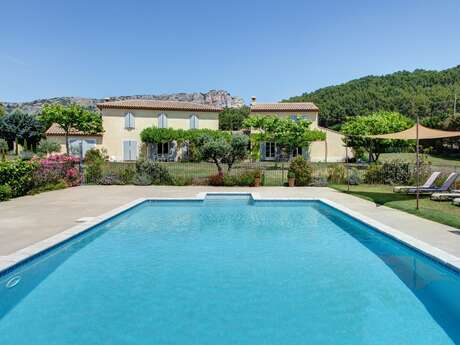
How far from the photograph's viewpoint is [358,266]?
20.7 feet

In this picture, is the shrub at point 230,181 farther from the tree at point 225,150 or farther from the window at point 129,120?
the window at point 129,120

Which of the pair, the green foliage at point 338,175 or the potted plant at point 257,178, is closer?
the potted plant at point 257,178

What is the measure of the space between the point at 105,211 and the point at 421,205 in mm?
9077

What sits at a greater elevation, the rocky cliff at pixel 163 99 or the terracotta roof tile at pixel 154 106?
the rocky cliff at pixel 163 99

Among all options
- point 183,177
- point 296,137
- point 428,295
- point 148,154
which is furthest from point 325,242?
point 148,154

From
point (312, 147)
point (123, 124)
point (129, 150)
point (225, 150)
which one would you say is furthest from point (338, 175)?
point (123, 124)

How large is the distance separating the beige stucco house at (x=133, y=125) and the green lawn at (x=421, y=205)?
74.2 feet

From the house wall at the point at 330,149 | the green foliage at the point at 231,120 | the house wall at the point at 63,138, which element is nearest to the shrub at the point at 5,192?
the house wall at the point at 63,138

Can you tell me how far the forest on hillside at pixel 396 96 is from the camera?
4969 centimetres

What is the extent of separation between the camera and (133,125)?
34.6 m

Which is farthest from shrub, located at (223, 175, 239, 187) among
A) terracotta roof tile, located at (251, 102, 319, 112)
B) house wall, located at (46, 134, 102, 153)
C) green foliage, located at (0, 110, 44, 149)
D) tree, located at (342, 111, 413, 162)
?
green foliage, located at (0, 110, 44, 149)

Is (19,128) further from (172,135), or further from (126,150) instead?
(172,135)

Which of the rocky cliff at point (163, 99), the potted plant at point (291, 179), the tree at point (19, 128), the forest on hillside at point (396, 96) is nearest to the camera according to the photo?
the potted plant at point (291, 179)

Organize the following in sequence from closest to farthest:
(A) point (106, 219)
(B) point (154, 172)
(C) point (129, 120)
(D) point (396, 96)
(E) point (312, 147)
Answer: (A) point (106, 219) → (B) point (154, 172) → (C) point (129, 120) → (E) point (312, 147) → (D) point (396, 96)
